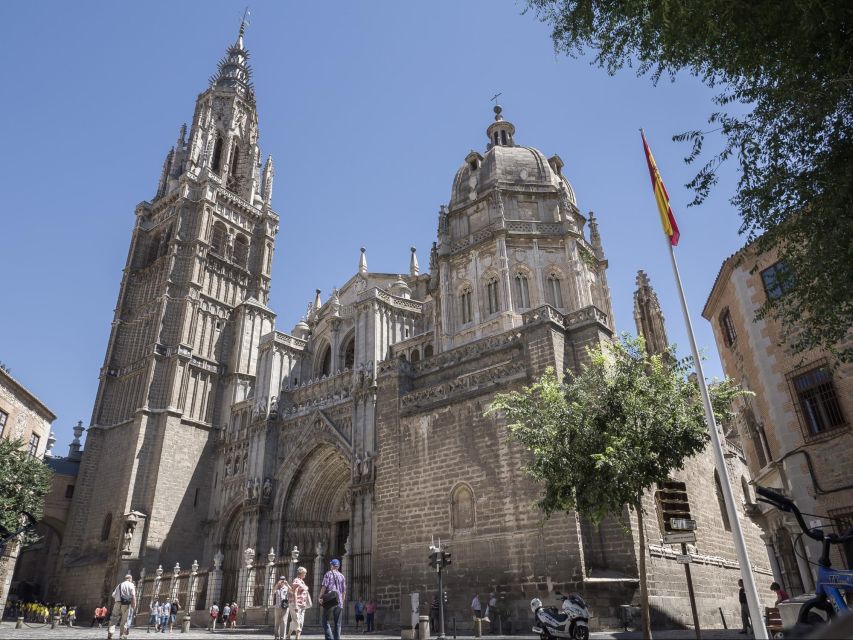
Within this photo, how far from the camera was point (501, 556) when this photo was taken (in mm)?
16453

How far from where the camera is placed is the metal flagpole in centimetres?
703

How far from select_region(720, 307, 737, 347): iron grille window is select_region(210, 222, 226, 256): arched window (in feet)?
109

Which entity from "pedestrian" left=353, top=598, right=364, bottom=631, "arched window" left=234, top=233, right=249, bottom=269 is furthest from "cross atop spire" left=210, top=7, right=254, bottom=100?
"pedestrian" left=353, top=598, right=364, bottom=631

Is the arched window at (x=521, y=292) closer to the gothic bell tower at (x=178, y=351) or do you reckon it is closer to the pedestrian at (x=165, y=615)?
the pedestrian at (x=165, y=615)

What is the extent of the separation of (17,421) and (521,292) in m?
25.7

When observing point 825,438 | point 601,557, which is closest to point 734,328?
point 825,438

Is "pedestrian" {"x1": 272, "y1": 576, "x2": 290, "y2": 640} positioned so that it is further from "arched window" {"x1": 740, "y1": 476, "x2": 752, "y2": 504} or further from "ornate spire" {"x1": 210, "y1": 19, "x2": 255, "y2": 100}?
"ornate spire" {"x1": 210, "y1": 19, "x2": 255, "y2": 100}

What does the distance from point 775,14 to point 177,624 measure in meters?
29.3

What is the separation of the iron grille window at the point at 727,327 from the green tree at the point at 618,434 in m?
7.69

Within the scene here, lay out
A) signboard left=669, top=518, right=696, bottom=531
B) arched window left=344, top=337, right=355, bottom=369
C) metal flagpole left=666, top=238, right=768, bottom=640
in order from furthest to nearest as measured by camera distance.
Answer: arched window left=344, top=337, right=355, bottom=369 < signboard left=669, top=518, right=696, bottom=531 < metal flagpole left=666, top=238, right=768, bottom=640

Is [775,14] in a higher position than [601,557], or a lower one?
higher

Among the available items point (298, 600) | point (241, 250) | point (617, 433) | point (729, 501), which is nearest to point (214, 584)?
point (298, 600)

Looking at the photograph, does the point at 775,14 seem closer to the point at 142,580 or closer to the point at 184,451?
the point at 142,580

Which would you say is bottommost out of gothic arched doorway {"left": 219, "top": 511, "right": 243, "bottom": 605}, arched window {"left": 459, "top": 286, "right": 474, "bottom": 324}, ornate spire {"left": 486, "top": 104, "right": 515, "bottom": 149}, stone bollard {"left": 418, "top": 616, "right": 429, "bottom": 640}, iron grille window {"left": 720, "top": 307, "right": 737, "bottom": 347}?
stone bollard {"left": 418, "top": 616, "right": 429, "bottom": 640}
